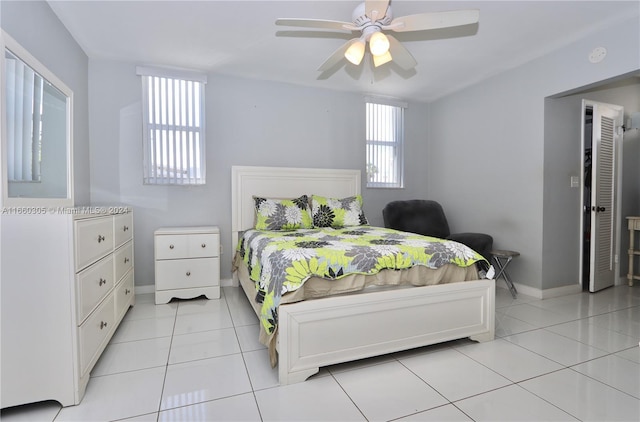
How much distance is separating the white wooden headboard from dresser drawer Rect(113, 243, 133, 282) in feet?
3.51

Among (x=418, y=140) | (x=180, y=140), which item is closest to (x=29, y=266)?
(x=180, y=140)

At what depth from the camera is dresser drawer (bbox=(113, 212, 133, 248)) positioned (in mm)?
2373

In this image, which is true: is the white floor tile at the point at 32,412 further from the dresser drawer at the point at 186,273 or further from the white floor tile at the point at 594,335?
the white floor tile at the point at 594,335

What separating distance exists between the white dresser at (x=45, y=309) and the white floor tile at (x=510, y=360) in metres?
2.31

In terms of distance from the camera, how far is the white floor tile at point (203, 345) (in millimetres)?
2082

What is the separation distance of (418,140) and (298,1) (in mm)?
2980

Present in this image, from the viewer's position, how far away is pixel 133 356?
206 cm

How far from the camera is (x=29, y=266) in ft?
4.85

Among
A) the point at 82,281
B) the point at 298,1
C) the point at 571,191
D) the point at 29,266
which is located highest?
the point at 298,1

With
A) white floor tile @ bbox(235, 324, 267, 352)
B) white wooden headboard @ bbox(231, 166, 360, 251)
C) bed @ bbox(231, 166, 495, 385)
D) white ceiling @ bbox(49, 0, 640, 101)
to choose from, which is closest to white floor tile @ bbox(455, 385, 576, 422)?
bed @ bbox(231, 166, 495, 385)

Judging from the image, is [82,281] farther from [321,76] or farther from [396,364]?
[321,76]

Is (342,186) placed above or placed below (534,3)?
below

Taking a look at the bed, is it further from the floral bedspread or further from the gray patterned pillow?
the gray patterned pillow

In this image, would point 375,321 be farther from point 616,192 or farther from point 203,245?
point 616,192
